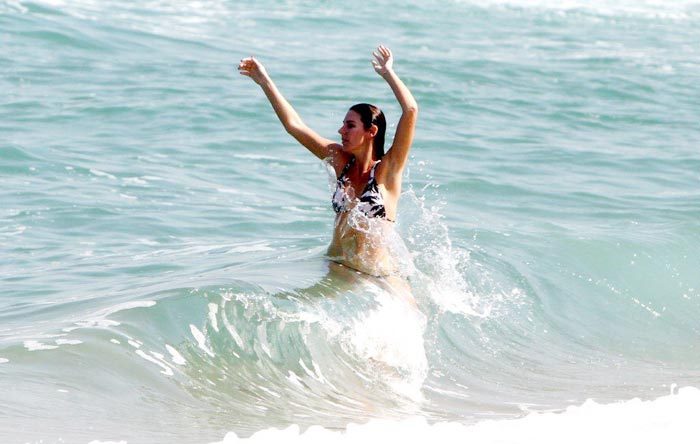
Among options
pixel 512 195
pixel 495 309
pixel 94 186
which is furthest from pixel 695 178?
pixel 94 186

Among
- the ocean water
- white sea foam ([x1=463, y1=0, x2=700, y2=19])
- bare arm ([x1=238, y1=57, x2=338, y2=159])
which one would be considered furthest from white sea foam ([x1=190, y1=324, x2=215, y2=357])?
white sea foam ([x1=463, y1=0, x2=700, y2=19])

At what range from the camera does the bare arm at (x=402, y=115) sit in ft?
22.1

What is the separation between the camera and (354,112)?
22.7ft

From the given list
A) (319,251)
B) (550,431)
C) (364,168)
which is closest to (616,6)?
(319,251)

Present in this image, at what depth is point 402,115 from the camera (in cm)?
682

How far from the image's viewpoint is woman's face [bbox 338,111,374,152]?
273 inches

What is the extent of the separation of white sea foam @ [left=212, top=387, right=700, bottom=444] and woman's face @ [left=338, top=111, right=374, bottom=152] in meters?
2.53

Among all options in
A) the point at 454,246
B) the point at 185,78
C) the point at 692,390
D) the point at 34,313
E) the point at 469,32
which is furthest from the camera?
the point at 469,32

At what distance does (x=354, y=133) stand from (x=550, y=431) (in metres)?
2.82

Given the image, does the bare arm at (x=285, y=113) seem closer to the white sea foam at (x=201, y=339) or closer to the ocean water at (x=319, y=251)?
the ocean water at (x=319, y=251)

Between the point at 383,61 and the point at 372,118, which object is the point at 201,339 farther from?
the point at 383,61

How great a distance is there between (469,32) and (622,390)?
19085 millimetres

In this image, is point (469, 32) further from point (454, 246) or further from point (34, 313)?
point (34, 313)

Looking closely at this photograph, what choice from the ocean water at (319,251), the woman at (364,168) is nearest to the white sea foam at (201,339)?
the ocean water at (319,251)
